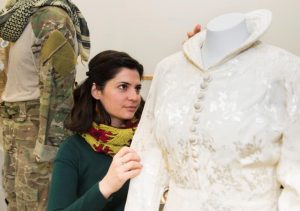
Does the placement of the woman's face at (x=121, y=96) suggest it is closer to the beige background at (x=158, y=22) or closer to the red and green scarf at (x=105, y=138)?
the red and green scarf at (x=105, y=138)

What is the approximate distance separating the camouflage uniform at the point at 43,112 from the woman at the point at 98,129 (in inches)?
3.5

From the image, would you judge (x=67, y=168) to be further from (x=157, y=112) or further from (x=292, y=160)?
(x=292, y=160)

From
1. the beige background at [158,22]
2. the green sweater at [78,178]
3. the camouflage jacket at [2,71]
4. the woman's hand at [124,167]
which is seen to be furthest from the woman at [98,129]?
the beige background at [158,22]

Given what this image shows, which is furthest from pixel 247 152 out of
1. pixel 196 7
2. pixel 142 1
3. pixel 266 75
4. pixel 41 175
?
pixel 142 1

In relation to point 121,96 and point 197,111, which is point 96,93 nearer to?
point 121,96

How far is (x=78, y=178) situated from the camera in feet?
3.93

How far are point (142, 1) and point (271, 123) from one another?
1494 mm

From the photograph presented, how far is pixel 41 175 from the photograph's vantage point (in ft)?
4.75

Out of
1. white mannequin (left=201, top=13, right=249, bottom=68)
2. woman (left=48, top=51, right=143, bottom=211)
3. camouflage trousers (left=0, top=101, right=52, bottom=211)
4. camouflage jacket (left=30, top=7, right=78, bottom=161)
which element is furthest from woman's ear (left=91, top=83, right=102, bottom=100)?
white mannequin (left=201, top=13, right=249, bottom=68)

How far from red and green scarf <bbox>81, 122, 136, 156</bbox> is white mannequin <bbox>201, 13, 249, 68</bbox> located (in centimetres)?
51

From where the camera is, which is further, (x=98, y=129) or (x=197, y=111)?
(x=98, y=129)

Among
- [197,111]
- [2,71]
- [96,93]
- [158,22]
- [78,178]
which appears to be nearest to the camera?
[197,111]

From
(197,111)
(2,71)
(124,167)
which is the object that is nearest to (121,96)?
(124,167)

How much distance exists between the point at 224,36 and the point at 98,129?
0.59 meters
